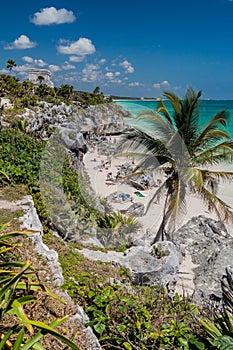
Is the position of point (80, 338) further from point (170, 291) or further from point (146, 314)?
point (170, 291)

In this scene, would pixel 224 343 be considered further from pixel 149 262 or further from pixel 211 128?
pixel 211 128

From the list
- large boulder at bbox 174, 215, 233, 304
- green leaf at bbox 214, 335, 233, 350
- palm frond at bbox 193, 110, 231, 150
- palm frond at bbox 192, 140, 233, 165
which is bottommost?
large boulder at bbox 174, 215, 233, 304

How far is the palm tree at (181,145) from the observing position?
10.0 meters

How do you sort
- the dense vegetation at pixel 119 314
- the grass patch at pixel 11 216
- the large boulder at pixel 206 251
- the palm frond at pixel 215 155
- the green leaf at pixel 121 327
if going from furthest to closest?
the palm frond at pixel 215 155 < the large boulder at pixel 206 251 < the grass patch at pixel 11 216 < the green leaf at pixel 121 327 < the dense vegetation at pixel 119 314

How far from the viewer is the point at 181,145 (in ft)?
33.4

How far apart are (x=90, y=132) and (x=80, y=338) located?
24579 millimetres

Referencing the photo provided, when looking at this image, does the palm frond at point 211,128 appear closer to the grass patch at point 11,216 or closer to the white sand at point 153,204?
the white sand at point 153,204

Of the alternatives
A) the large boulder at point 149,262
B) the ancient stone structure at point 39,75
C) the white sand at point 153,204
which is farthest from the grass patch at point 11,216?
the ancient stone structure at point 39,75

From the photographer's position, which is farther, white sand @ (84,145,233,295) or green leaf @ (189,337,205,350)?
white sand @ (84,145,233,295)

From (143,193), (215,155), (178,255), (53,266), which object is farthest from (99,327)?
(143,193)

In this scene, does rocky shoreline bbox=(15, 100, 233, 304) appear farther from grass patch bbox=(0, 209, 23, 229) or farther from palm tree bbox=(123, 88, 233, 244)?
grass patch bbox=(0, 209, 23, 229)

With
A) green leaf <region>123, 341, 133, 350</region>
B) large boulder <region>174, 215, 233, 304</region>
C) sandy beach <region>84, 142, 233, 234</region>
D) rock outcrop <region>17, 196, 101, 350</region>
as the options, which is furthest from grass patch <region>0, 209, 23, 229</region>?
sandy beach <region>84, 142, 233, 234</region>

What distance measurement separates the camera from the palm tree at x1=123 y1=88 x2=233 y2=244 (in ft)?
32.9

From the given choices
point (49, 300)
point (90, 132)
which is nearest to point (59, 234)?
point (49, 300)
